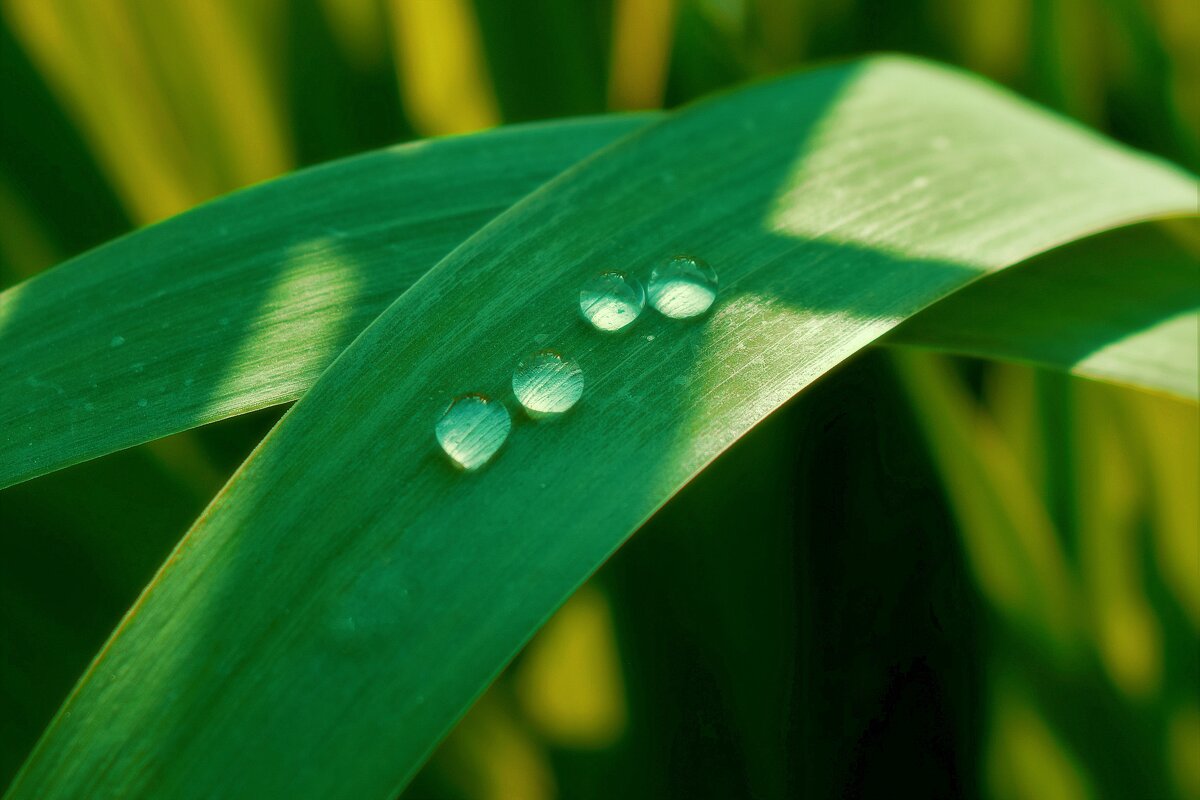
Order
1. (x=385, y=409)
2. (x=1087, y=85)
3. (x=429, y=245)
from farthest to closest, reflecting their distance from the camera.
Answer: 1. (x=1087, y=85)
2. (x=429, y=245)
3. (x=385, y=409)

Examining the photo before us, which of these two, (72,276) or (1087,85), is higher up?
(72,276)

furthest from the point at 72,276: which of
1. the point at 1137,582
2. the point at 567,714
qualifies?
the point at 1137,582

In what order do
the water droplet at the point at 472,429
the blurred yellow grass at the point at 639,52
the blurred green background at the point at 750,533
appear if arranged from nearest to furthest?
1. the water droplet at the point at 472,429
2. the blurred green background at the point at 750,533
3. the blurred yellow grass at the point at 639,52

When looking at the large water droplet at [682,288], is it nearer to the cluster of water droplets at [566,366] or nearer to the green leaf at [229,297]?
the cluster of water droplets at [566,366]

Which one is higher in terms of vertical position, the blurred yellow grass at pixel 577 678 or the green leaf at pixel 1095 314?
the green leaf at pixel 1095 314

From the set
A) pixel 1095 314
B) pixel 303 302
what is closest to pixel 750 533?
pixel 1095 314

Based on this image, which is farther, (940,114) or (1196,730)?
(1196,730)

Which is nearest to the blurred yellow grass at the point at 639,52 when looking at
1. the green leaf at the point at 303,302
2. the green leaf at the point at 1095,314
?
the green leaf at the point at 303,302

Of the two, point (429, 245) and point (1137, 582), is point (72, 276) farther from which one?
point (1137, 582)
